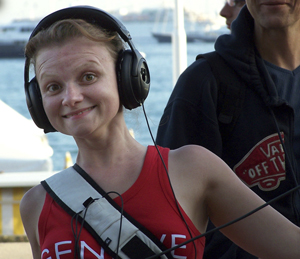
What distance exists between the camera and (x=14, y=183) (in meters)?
4.42

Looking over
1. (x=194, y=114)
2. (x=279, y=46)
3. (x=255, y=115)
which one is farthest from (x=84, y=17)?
(x=279, y=46)

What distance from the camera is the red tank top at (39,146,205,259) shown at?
130 cm

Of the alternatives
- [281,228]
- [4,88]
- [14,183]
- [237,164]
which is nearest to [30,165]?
[14,183]

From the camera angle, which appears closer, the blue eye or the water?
the blue eye

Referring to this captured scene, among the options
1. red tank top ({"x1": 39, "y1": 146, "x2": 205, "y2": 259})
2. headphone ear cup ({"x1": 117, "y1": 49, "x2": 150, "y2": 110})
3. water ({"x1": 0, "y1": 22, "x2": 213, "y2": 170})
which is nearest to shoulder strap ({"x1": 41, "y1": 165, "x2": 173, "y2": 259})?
red tank top ({"x1": 39, "y1": 146, "x2": 205, "y2": 259})

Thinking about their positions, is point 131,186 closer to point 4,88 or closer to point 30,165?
point 30,165

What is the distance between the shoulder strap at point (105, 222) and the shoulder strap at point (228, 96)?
27.1 inches

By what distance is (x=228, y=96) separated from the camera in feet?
5.99

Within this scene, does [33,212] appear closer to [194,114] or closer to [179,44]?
[194,114]

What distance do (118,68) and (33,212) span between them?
0.57m

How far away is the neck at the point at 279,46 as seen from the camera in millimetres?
1942

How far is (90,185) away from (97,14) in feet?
1.91

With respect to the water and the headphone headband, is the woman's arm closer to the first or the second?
the headphone headband

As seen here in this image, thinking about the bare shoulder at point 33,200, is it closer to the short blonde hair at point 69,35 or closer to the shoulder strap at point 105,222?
the shoulder strap at point 105,222
